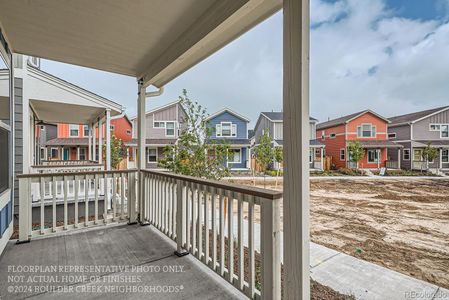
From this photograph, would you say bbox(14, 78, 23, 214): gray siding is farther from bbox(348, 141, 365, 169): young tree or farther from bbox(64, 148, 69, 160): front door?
bbox(348, 141, 365, 169): young tree

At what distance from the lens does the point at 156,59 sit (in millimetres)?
3395

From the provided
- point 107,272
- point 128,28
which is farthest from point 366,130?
point 107,272

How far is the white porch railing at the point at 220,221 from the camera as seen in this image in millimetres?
1656

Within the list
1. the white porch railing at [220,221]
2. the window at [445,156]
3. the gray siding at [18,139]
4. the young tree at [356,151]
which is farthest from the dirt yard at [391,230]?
the window at [445,156]

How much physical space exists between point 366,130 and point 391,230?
1650 cm

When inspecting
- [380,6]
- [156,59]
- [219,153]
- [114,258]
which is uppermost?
[380,6]

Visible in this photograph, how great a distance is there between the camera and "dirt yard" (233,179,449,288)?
319 cm

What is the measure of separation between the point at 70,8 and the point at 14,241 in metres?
3.06

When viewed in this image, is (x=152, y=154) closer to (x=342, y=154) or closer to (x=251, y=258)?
(x=342, y=154)

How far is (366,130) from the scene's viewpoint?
18594 mm

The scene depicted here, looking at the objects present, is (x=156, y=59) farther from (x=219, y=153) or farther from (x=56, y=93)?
(x=56, y=93)

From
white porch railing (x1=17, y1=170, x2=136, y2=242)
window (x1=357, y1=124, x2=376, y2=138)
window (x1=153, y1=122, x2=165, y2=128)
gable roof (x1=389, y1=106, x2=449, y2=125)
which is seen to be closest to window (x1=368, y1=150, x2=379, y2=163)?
window (x1=357, y1=124, x2=376, y2=138)

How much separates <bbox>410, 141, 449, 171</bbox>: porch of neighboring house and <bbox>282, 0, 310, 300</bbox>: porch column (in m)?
20.1

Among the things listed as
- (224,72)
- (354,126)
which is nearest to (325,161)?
(354,126)
